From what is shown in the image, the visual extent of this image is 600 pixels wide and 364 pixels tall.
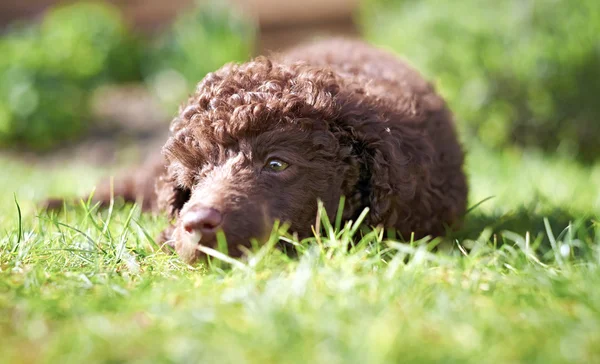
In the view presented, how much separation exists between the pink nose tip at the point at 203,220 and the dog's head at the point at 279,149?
0.46 feet

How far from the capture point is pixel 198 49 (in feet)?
29.3

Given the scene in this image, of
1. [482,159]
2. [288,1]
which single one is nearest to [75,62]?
[288,1]

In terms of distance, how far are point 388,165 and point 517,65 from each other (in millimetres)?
4565

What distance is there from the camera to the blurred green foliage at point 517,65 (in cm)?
695

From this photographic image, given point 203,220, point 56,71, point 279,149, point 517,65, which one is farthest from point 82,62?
point 203,220

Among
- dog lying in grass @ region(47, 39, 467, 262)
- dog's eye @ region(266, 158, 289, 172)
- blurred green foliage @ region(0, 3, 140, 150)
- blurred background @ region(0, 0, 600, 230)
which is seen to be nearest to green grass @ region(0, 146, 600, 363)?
dog lying in grass @ region(47, 39, 467, 262)

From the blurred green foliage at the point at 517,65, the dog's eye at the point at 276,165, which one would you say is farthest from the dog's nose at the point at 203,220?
the blurred green foliage at the point at 517,65

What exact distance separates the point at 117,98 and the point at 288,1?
4.22 metres

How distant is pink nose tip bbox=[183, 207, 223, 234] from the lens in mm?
2611

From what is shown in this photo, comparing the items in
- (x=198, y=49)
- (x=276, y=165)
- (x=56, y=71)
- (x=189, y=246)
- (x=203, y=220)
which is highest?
(x=276, y=165)

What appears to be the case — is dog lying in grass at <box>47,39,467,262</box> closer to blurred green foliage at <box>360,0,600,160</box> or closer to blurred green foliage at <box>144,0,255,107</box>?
blurred green foliage at <box>360,0,600,160</box>

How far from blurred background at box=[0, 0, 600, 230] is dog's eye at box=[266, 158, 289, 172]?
2.09 meters

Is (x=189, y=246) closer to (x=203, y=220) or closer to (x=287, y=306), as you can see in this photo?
(x=203, y=220)

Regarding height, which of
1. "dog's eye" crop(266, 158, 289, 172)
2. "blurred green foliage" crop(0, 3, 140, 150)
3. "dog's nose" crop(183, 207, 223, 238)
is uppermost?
"dog's eye" crop(266, 158, 289, 172)
